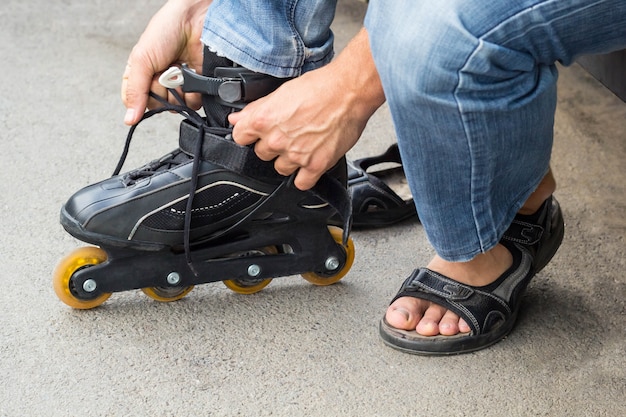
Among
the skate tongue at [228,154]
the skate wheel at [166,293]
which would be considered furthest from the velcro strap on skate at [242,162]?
the skate wheel at [166,293]

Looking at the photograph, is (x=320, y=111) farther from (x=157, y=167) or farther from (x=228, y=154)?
(x=157, y=167)

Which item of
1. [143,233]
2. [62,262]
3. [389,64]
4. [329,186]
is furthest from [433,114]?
[62,262]

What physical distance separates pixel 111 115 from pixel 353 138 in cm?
108

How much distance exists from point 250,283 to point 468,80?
0.56m

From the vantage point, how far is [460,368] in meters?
1.22

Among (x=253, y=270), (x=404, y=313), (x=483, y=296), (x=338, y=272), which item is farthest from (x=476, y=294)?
(x=253, y=270)

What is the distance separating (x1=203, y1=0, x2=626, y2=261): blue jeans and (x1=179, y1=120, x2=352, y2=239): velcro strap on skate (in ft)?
0.39

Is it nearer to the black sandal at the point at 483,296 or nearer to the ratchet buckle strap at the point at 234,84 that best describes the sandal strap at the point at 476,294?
the black sandal at the point at 483,296

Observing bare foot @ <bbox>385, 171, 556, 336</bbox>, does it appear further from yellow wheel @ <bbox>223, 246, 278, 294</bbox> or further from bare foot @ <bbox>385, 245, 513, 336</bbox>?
yellow wheel @ <bbox>223, 246, 278, 294</bbox>

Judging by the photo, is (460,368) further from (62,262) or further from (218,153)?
(62,262)

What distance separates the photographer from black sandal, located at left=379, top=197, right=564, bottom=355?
1242 mm

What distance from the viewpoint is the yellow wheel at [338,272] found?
1.39 metres

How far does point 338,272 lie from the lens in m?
1.39

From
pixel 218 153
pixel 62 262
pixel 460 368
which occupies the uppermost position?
pixel 218 153
